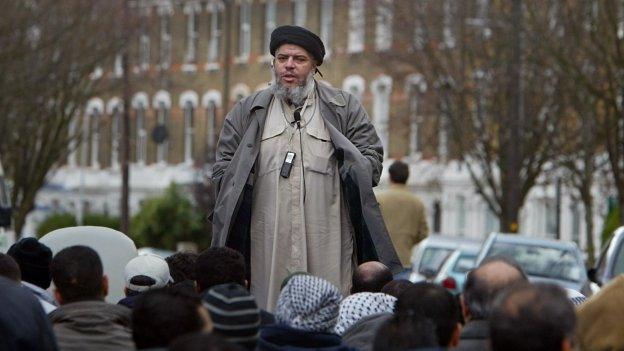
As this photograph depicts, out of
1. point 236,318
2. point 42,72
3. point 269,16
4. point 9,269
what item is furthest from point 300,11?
point 236,318

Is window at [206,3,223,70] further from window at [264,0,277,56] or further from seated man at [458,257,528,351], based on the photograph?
seated man at [458,257,528,351]

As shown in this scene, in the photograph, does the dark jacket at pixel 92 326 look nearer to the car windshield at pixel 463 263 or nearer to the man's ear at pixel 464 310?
the man's ear at pixel 464 310

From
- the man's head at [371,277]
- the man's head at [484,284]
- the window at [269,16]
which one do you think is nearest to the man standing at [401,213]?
the man's head at [371,277]

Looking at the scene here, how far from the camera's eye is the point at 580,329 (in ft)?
23.9

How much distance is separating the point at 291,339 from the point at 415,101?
4573cm

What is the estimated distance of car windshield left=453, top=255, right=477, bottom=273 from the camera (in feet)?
87.7

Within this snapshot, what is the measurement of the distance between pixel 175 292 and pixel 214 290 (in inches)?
18.8

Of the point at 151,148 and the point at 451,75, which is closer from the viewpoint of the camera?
the point at 451,75

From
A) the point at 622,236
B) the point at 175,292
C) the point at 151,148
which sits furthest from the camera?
the point at 151,148

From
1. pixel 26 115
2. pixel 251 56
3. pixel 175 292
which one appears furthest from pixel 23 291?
pixel 251 56

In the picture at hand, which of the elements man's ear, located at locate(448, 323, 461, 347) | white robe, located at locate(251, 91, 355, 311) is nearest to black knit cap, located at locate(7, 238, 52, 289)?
white robe, located at locate(251, 91, 355, 311)

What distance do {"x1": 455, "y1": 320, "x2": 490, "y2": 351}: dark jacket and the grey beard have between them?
2.63 metres

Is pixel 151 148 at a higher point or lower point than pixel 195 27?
lower

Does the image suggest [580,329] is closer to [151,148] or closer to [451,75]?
[451,75]
